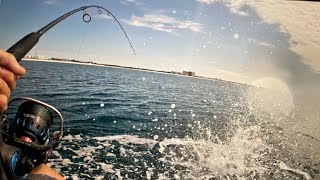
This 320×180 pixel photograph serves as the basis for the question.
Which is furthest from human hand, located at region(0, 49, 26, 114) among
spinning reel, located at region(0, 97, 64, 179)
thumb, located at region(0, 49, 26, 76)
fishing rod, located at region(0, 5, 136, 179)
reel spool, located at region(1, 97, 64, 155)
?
reel spool, located at region(1, 97, 64, 155)

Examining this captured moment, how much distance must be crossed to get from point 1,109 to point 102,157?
8.96m

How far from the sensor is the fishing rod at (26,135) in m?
1.72

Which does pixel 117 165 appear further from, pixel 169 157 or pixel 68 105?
pixel 68 105

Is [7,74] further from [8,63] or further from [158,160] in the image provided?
[158,160]

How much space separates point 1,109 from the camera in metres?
1.06

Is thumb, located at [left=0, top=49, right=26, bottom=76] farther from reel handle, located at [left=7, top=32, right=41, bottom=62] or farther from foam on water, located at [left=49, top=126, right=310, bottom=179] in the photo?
foam on water, located at [left=49, top=126, right=310, bottom=179]

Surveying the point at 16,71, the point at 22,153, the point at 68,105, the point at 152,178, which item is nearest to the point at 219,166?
the point at 152,178

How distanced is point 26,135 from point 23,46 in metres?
0.74

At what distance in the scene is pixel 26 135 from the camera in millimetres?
2197

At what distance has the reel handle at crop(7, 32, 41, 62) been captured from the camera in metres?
1.67

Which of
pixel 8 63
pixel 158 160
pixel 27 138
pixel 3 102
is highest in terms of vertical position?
pixel 8 63

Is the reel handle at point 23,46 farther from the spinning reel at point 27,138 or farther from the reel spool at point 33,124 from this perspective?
the reel spool at point 33,124

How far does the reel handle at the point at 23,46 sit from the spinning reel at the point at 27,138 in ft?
1.14

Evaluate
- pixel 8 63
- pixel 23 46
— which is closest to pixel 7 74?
pixel 8 63
